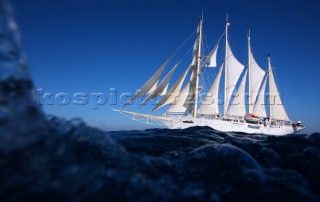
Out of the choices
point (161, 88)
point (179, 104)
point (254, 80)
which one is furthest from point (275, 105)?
point (161, 88)

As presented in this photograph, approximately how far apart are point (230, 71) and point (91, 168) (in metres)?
45.0

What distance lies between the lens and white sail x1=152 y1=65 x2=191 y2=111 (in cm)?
3303

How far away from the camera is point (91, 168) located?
2.07 meters

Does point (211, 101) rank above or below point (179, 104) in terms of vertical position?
above

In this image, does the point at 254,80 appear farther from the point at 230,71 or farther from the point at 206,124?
the point at 206,124

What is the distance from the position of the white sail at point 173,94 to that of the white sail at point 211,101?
683cm

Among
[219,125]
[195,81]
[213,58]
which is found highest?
[213,58]

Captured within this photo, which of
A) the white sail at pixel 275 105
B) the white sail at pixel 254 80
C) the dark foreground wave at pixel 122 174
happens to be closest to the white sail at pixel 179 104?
the white sail at pixel 254 80

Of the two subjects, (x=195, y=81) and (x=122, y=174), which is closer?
(x=122, y=174)

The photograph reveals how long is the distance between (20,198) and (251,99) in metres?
50.2

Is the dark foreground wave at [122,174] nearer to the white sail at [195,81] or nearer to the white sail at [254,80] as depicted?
the white sail at [195,81]

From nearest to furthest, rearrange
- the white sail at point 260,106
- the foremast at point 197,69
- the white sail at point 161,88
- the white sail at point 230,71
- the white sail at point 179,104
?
the white sail at point 161,88
the white sail at point 179,104
the foremast at point 197,69
the white sail at point 230,71
the white sail at point 260,106

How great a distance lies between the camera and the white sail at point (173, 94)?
3303 cm

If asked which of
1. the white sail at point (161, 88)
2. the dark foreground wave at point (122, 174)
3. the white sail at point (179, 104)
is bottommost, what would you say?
the dark foreground wave at point (122, 174)
